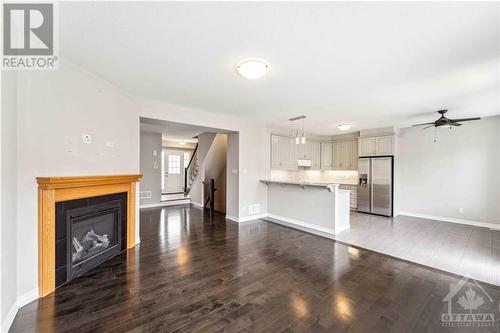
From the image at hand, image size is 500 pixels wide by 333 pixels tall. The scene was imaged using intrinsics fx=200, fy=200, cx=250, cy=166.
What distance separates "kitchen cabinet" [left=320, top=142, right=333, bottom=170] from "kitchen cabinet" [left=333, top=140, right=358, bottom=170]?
14 cm

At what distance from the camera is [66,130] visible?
245 cm

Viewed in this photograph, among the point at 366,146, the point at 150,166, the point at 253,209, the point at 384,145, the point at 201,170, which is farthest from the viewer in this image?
the point at 201,170

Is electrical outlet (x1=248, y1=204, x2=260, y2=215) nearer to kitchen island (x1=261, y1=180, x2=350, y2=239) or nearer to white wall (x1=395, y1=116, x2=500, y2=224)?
kitchen island (x1=261, y1=180, x2=350, y2=239)

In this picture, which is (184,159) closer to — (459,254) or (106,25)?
(106,25)

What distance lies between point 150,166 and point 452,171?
8.88m

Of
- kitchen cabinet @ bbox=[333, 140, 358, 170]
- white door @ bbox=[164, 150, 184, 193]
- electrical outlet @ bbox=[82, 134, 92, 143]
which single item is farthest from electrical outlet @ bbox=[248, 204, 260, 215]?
white door @ bbox=[164, 150, 184, 193]

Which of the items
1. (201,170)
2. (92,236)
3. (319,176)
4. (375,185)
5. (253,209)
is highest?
(201,170)

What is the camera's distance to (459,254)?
3266mm

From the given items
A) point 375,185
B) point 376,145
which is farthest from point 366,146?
point 375,185

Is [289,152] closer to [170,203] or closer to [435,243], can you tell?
[435,243]

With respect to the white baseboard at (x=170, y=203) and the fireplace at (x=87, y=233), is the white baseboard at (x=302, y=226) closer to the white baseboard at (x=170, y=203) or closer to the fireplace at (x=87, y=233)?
the fireplace at (x=87, y=233)

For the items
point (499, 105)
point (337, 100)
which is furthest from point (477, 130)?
point (337, 100)

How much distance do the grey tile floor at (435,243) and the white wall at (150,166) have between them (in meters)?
5.85

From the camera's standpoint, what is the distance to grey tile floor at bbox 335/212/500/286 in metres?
2.87
